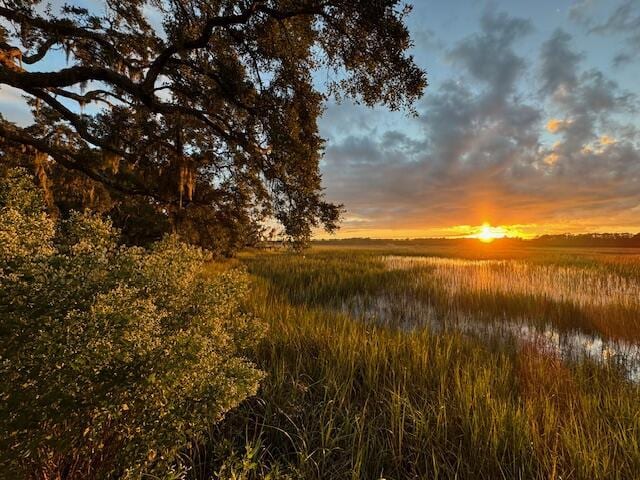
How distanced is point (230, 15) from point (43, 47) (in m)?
6.42

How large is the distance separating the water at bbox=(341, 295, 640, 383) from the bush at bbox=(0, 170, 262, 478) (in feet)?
22.8

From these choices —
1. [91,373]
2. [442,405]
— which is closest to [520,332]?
[442,405]

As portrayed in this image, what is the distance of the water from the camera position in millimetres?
6801

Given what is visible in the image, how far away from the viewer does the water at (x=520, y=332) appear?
680cm

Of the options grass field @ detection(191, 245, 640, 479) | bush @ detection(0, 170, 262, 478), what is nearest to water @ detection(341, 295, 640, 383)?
grass field @ detection(191, 245, 640, 479)

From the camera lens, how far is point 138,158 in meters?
12.0

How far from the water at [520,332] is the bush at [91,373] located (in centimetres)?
695

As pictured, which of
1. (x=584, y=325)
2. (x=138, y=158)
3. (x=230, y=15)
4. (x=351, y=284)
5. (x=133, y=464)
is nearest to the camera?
(x=133, y=464)

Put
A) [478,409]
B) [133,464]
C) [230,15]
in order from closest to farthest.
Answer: [133,464]
[478,409]
[230,15]

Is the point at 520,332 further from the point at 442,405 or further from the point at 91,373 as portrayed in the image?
the point at 91,373

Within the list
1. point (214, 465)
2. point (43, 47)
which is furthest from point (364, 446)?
point (43, 47)

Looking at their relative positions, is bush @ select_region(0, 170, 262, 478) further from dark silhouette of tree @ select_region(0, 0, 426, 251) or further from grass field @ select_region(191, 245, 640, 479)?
dark silhouette of tree @ select_region(0, 0, 426, 251)

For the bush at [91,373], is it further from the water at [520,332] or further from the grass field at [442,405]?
the water at [520,332]

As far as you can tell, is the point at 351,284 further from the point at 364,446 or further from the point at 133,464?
the point at 133,464
